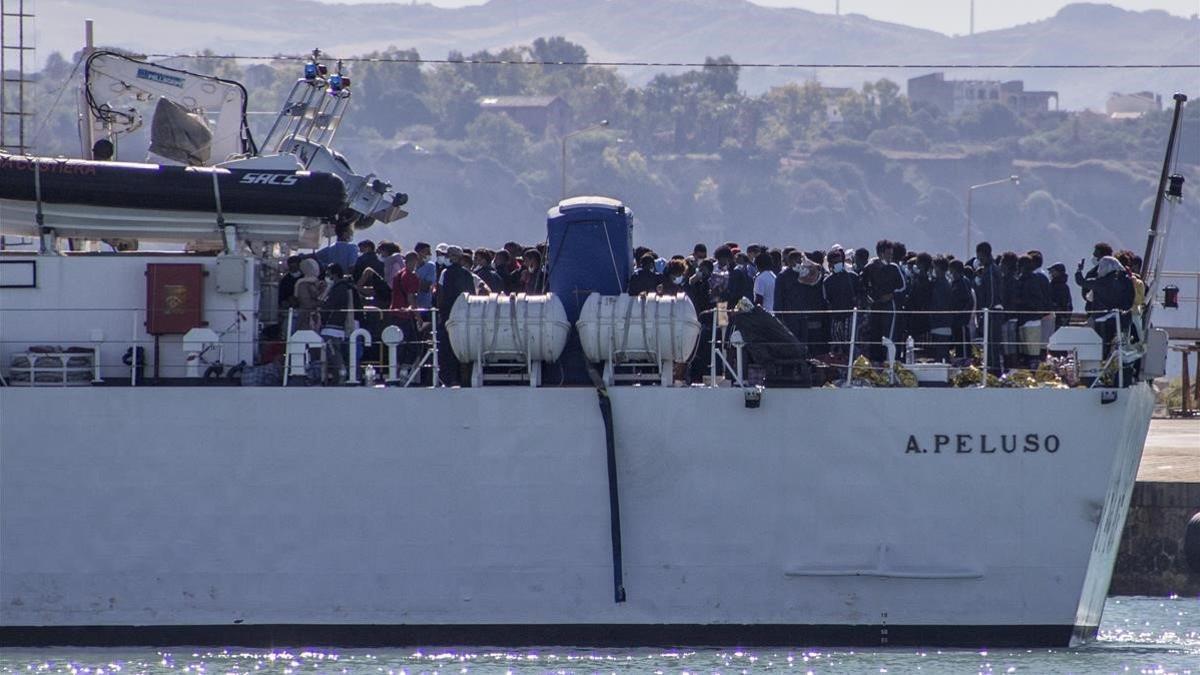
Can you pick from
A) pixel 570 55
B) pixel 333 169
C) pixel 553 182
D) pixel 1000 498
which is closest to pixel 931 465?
pixel 1000 498

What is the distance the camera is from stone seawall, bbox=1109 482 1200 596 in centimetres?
2505

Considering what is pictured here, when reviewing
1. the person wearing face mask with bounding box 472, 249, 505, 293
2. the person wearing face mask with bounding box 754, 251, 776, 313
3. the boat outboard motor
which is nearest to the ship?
the boat outboard motor

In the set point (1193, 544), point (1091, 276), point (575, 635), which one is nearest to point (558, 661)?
point (575, 635)

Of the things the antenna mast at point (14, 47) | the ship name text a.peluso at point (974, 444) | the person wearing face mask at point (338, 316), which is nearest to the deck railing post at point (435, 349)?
the person wearing face mask at point (338, 316)

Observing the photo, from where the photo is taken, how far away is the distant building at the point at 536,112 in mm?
171625

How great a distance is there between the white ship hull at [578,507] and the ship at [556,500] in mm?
22

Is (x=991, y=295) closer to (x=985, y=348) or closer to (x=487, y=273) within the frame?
(x=985, y=348)

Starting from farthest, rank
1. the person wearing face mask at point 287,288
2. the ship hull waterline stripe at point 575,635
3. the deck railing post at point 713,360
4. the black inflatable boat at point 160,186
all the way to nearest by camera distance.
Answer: the person wearing face mask at point 287,288, the black inflatable boat at point 160,186, the ship hull waterline stripe at point 575,635, the deck railing post at point 713,360

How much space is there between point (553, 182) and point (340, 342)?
5533 inches

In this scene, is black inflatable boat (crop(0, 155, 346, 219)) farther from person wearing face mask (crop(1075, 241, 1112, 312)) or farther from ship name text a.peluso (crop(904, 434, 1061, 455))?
person wearing face mask (crop(1075, 241, 1112, 312))

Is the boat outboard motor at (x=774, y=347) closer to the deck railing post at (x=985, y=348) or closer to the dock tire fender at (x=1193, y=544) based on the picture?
the deck railing post at (x=985, y=348)

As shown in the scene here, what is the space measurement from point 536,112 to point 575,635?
158 m

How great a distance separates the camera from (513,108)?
174m

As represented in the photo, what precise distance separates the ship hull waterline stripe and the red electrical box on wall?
9.80ft
